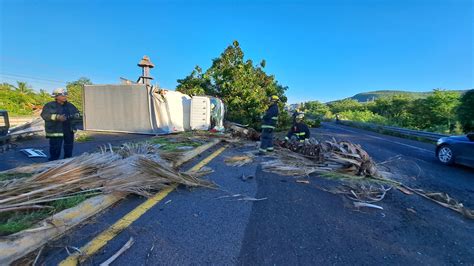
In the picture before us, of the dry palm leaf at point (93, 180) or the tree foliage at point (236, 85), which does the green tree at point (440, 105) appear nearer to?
the tree foliage at point (236, 85)

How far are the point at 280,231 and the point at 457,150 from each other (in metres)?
7.92

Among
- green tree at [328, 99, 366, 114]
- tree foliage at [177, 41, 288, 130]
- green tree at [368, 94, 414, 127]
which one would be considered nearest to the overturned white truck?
tree foliage at [177, 41, 288, 130]

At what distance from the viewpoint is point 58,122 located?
17.9ft

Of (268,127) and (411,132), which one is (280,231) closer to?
(268,127)

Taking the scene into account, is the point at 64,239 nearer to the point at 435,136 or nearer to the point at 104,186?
the point at 104,186

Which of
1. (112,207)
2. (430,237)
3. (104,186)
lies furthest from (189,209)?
(430,237)

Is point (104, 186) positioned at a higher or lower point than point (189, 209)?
higher

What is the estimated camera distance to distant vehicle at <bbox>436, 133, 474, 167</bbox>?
7.39m

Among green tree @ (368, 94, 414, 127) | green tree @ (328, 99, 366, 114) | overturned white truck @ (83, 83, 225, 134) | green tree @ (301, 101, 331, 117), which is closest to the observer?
overturned white truck @ (83, 83, 225, 134)

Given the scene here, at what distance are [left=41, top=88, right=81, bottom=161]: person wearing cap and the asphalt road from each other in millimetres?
3049

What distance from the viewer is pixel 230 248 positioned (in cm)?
250

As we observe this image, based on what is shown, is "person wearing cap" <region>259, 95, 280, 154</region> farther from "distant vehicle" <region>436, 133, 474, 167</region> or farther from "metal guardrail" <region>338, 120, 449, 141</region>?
"metal guardrail" <region>338, 120, 449, 141</region>

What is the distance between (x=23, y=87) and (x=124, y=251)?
40940 mm

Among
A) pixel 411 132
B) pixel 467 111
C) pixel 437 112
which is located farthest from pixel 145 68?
pixel 437 112
